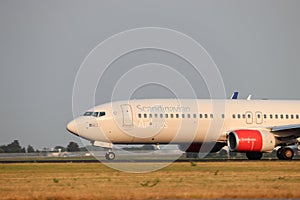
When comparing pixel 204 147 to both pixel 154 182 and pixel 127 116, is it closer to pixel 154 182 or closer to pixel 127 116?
pixel 127 116

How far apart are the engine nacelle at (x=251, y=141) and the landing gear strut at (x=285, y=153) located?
5.10 ft

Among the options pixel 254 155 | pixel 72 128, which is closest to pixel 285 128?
pixel 254 155

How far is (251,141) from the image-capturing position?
46.3 m

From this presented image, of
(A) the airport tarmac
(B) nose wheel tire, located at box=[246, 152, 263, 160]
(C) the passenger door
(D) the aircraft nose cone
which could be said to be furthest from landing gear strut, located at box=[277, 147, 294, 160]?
(D) the aircraft nose cone

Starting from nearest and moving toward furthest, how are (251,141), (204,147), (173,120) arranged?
(251,141) < (173,120) < (204,147)

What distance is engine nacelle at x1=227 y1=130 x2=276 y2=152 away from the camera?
4616 centimetres

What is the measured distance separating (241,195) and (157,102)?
24654 mm

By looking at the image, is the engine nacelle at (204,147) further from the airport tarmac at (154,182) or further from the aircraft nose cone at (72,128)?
the airport tarmac at (154,182)

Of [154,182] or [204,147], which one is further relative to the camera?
[204,147]

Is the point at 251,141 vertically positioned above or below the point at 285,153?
above

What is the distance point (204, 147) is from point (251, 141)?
16.7 feet

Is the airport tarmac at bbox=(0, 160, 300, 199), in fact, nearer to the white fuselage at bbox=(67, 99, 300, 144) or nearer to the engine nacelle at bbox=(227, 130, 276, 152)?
the engine nacelle at bbox=(227, 130, 276, 152)

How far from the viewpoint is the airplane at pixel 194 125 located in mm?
46312

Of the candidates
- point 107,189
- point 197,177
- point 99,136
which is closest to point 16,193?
point 107,189
